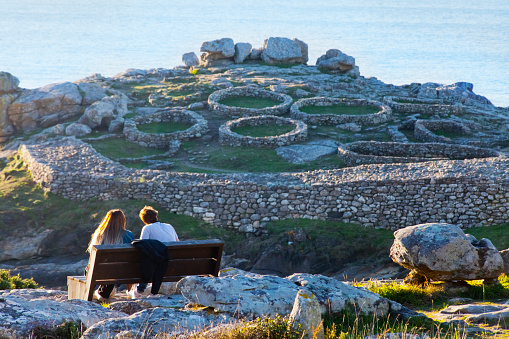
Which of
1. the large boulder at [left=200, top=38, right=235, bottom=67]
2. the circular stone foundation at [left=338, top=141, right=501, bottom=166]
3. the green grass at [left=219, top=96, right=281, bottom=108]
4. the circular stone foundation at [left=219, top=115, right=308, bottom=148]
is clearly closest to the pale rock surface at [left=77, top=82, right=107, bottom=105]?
the green grass at [left=219, top=96, right=281, bottom=108]

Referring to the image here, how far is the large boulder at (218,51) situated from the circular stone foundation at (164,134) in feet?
49.8

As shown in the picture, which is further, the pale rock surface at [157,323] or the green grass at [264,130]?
the green grass at [264,130]

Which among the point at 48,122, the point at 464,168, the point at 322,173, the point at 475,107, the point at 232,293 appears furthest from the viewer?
the point at 475,107

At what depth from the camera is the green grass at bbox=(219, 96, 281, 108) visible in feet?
109

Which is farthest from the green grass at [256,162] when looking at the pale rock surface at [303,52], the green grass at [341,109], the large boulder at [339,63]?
the pale rock surface at [303,52]

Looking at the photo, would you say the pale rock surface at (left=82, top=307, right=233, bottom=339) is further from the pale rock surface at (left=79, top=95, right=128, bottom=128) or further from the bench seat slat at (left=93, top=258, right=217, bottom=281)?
the pale rock surface at (left=79, top=95, right=128, bottom=128)

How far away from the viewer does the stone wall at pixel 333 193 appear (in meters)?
18.5

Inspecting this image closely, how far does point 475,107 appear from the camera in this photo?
115 feet

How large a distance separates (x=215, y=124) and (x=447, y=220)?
15405 mm

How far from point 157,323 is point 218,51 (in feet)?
130

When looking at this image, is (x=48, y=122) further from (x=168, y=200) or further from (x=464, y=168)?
(x=464, y=168)

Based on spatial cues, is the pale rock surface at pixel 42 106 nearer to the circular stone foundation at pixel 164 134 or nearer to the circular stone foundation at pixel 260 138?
the circular stone foundation at pixel 164 134

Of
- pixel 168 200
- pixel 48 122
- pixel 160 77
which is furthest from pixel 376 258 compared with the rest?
pixel 160 77

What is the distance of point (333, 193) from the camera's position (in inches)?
760
